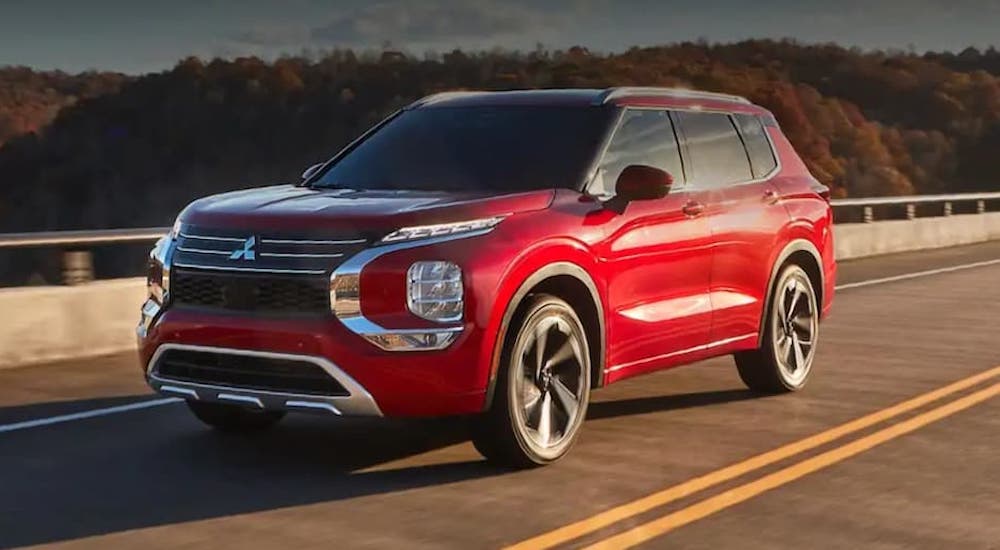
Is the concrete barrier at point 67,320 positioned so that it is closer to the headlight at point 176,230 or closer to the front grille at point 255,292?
the headlight at point 176,230

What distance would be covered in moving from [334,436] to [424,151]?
163 cm

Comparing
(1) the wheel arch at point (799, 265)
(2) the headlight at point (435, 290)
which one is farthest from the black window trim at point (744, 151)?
(2) the headlight at point (435, 290)

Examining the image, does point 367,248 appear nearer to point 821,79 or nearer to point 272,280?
point 272,280

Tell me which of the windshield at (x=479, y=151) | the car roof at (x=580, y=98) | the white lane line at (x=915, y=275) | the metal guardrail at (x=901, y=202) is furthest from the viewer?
the metal guardrail at (x=901, y=202)

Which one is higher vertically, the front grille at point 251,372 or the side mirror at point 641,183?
the side mirror at point 641,183

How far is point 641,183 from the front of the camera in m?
8.08

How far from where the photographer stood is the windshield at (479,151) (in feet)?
26.9

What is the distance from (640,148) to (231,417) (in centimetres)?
267

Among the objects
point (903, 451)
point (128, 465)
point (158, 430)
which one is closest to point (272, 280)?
point (128, 465)

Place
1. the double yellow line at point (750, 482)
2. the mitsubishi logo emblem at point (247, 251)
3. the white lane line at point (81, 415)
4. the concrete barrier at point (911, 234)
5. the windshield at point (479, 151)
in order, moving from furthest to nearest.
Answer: the concrete barrier at point (911, 234)
the white lane line at point (81, 415)
the windshield at point (479, 151)
the mitsubishi logo emblem at point (247, 251)
the double yellow line at point (750, 482)

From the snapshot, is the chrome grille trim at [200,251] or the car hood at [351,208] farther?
the chrome grille trim at [200,251]

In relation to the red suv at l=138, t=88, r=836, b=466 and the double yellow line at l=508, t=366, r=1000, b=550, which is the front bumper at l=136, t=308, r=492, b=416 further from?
the double yellow line at l=508, t=366, r=1000, b=550

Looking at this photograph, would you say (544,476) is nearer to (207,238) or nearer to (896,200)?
(207,238)

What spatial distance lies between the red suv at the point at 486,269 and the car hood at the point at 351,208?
0.04 feet
